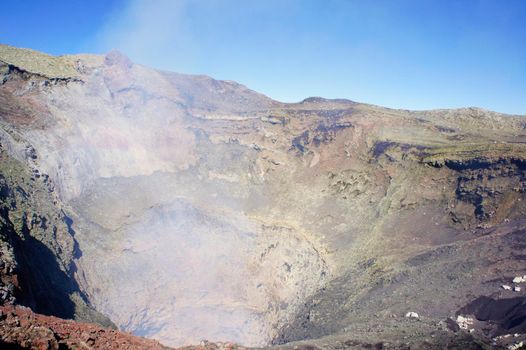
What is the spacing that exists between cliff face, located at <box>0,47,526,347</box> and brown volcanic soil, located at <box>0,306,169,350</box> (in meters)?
4.04

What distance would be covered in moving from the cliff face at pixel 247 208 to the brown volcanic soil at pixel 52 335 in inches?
159

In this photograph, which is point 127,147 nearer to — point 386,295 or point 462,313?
point 386,295

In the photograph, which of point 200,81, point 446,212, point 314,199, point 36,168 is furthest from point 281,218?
point 200,81

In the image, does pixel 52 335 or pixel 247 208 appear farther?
Answer: pixel 247 208

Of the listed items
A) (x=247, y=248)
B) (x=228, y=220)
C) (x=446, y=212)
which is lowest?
(x=247, y=248)

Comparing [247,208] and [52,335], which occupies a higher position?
[247,208]

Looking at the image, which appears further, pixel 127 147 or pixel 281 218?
pixel 127 147

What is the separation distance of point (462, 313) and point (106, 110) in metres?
42.0

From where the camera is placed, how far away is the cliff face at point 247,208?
24.2 meters

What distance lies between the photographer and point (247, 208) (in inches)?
1649

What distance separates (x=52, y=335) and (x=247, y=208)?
30.2 metres

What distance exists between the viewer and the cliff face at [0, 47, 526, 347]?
24.2 m

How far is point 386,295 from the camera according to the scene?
967 inches

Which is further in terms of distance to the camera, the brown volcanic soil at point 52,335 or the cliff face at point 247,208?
the cliff face at point 247,208
